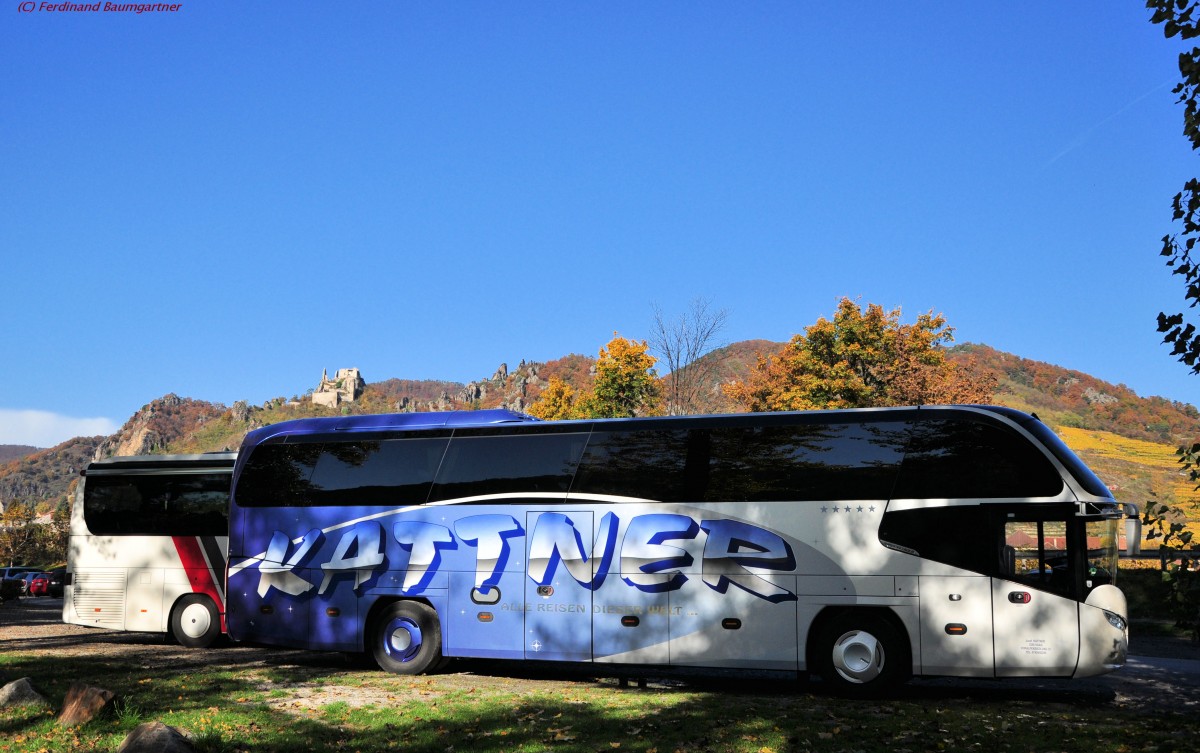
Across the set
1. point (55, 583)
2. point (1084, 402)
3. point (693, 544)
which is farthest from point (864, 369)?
point (1084, 402)

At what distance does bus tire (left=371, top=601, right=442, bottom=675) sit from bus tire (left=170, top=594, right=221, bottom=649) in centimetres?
513

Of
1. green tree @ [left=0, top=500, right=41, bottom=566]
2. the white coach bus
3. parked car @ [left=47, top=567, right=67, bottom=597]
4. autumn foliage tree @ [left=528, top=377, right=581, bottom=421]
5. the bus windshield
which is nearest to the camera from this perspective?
the bus windshield

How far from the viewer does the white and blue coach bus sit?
12.0 metres

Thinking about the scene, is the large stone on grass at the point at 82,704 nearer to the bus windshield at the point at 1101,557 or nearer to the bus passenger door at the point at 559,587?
the bus passenger door at the point at 559,587

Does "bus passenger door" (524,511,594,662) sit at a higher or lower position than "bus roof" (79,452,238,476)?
lower

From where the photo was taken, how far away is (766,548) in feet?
42.3

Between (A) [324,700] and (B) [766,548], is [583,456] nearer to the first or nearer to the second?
(B) [766,548]

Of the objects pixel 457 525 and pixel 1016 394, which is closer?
pixel 457 525

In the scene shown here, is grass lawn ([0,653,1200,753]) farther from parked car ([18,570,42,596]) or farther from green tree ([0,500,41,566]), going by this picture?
green tree ([0,500,41,566])

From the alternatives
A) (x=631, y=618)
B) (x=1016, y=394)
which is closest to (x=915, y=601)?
(x=631, y=618)

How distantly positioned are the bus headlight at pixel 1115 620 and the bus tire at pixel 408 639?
27.9 ft

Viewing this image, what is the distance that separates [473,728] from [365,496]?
20.0ft

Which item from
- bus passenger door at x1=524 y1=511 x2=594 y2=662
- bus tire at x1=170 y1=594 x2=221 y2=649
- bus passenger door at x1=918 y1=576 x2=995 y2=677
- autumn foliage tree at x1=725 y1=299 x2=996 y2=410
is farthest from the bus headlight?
autumn foliage tree at x1=725 y1=299 x2=996 y2=410

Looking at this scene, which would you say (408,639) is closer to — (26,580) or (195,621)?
(195,621)
